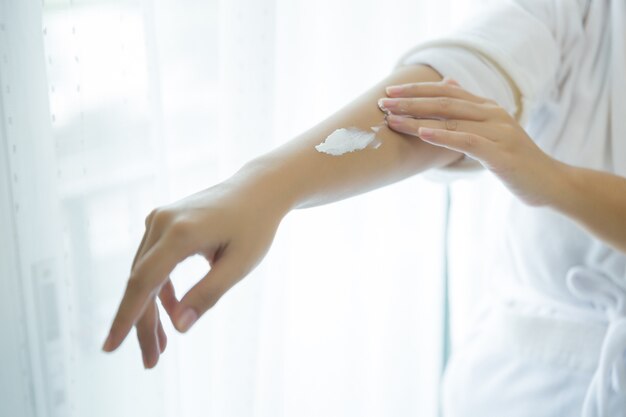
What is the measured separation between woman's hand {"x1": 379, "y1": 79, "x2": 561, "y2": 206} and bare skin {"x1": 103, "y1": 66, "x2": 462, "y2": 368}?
29 millimetres

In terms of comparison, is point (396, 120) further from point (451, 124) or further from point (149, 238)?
point (149, 238)

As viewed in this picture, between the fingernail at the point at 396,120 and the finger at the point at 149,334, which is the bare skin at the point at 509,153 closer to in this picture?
the fingernail at the point at 396,120

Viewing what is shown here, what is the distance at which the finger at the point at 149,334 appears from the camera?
1.51 ft

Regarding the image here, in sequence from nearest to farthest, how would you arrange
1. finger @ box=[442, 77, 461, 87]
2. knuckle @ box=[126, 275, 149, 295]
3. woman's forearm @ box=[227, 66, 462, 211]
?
knuckle @ box=[126, 275, 149, 295]
woman's forearm @ box=[227, 66, 462, 211]
finger @ box=[442, 77, 461, 87]

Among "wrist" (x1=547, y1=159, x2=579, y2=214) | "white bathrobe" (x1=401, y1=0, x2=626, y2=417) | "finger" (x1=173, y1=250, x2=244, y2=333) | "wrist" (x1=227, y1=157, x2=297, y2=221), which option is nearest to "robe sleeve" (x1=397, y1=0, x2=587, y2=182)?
"white bathrobe" (x1=401, y1=0, x2=626, y2=417)

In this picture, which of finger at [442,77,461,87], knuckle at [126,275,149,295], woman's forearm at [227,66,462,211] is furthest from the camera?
finger at [442,77,461,87]

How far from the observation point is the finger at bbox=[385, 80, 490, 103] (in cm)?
63

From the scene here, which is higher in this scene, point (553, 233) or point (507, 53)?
point (507, 53)

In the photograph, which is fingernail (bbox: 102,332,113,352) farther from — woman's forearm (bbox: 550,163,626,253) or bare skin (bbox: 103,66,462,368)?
woman's forearm (bbox: 550,163,626,253)

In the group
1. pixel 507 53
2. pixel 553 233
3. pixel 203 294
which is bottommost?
pixel 553 233

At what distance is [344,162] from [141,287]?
0.84ft

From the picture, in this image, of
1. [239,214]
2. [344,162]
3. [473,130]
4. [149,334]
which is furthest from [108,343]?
[473,130]

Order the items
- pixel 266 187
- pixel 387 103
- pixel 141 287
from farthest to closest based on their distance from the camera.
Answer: pixel 387 103 < pixel 266 187 < pixel 141 287

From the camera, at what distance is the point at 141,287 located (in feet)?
1.41
